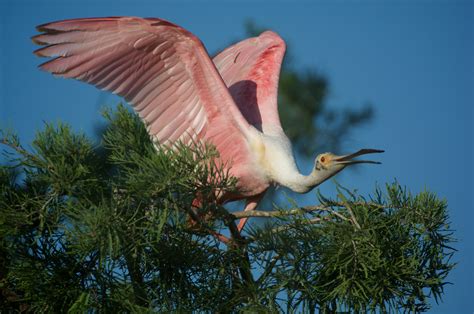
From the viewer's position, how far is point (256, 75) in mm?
5543

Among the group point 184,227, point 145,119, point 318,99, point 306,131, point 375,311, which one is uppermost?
point 318,99

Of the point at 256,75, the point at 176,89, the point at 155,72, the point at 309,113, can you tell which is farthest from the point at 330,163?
the point at 309,113

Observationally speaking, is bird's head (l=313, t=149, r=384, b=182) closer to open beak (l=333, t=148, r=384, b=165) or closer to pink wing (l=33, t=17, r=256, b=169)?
open beak (l=333, t=148, r=384, b=165)

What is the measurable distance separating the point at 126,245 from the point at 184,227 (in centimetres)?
29

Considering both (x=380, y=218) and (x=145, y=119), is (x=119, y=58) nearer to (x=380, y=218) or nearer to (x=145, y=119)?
(x=145, y=119)

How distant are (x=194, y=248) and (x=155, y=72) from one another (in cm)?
141

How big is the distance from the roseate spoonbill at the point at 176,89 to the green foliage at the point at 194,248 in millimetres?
776

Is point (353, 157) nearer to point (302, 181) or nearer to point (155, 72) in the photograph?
point (302, 181)

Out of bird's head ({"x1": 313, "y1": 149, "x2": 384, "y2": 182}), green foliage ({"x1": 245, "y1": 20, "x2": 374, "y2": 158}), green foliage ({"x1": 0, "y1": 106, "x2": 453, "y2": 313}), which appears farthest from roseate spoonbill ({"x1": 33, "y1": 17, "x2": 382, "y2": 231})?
green foliage ({"x1": 245, "y1": 20, "x2": 374, "y2": 158})

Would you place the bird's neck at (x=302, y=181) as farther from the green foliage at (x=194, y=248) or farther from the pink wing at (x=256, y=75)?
the green foliage at (x=194, y=248)

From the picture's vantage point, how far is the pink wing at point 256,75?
530 cm

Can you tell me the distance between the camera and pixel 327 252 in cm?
331

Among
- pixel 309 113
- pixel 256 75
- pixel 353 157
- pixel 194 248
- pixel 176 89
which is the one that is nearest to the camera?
pixel 194 248

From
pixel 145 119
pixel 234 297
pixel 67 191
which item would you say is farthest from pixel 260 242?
pixel 145 119
